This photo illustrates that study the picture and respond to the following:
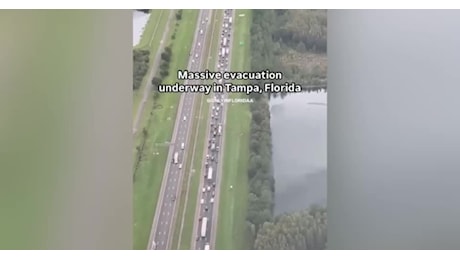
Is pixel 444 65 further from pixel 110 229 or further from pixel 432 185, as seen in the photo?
pixel 110 229

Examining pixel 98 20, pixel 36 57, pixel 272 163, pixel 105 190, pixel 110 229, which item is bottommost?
pixel 110 229

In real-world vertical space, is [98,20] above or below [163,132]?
above

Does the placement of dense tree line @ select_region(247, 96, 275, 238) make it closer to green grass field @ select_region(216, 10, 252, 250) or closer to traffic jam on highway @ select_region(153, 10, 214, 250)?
green grass field @ select_region(216, 10, 252, 250)

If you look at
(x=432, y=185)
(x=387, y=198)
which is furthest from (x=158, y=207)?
(x=432, y=185)

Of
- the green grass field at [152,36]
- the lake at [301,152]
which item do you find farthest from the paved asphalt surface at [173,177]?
the lake at [301,152]
